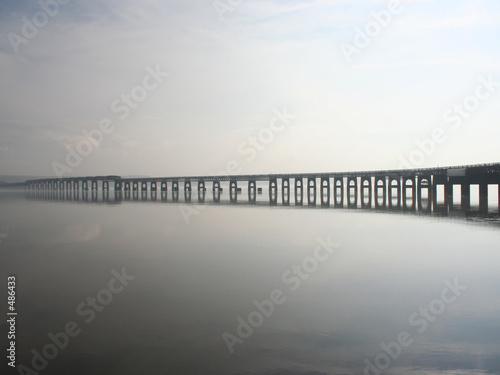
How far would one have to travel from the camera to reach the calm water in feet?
28.0

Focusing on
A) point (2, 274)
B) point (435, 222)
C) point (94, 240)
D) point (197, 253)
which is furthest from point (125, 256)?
point (435, 222)

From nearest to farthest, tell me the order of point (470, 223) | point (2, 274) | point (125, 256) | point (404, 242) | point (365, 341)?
point (365, 341) → point (2, 274) → point (125, 256) → point (404, 242) → point (470, 223)

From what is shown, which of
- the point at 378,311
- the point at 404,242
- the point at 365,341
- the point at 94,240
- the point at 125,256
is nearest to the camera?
the point at 365,341

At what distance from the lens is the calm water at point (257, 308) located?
854 centimetres

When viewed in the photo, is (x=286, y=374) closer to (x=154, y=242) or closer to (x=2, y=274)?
(x=2, y=274)

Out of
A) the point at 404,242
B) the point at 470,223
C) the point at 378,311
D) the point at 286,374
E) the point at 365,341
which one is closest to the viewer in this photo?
the point at 286,374

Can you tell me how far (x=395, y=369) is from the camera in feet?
26.7

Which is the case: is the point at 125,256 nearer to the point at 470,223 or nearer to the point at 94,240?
the point at 94,240

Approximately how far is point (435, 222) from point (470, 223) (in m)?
2.69

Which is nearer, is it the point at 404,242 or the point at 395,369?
the point at 395,369

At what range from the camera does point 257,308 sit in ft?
39.2

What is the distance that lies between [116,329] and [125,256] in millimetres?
11240

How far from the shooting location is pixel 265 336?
32.3ft

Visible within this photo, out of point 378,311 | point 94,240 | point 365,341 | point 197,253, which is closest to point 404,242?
point 197,253
